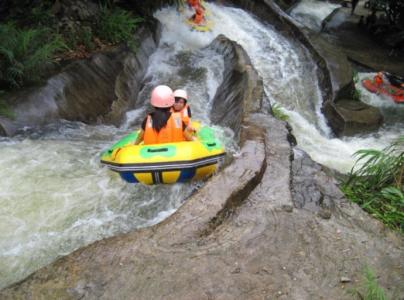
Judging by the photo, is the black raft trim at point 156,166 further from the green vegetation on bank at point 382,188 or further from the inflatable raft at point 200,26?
the inflatable raft at point 200,26

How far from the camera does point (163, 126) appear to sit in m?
4.90

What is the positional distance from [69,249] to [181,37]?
7.47 m

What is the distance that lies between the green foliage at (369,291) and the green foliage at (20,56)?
5.09 meters

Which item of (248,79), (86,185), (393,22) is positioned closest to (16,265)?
(86,185)

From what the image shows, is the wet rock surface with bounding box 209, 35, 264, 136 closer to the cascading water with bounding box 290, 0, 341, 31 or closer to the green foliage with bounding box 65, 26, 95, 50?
the green foliage with bounding box 65, 26, 95, 50

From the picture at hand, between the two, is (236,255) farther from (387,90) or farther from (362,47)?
(362,47)

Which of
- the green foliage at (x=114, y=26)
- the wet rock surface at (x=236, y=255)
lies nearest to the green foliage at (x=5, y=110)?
the green foliage at (x=114, y=26)

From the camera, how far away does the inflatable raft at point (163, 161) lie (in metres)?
4.55

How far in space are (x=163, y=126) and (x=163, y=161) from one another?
538 millimetres

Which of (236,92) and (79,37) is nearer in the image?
(236,92)

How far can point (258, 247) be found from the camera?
3.38m

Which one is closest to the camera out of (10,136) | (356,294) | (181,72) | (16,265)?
(356,294)

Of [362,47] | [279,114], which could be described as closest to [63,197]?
[279,114]

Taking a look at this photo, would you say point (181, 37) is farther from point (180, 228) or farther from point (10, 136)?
point (180, 228)
